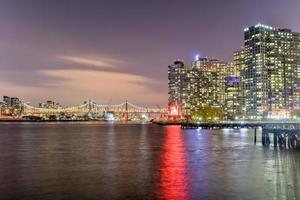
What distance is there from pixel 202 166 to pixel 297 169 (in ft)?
35.2

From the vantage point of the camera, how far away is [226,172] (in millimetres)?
46406

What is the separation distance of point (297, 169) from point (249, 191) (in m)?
12.5

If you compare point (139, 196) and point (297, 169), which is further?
point (297, 169)

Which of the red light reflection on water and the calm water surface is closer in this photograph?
the red light reflection on water

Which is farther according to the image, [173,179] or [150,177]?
[150,177]

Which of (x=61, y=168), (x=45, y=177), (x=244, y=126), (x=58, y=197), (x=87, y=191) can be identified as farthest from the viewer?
(x=244, y=126)

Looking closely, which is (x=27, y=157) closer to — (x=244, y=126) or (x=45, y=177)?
(x=45, y=177)

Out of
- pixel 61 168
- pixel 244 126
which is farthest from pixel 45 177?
pixel 244 126

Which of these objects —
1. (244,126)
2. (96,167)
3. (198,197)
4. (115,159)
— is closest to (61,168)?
(96,167)

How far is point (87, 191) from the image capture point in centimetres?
3541

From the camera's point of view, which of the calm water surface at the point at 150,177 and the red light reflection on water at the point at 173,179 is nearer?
the red light reflection on water at the point at 173,179

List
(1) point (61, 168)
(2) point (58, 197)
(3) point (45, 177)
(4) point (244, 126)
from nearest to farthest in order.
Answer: (2) point (58, 197) < (3) point (45, 177) < (1) point (61, 168) < (4) point (244, 126)

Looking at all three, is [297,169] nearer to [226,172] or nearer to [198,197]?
[226,172]

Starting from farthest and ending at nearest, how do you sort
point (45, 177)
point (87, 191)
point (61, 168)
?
point (61, 168), point (45, 177), point (87, 191)
